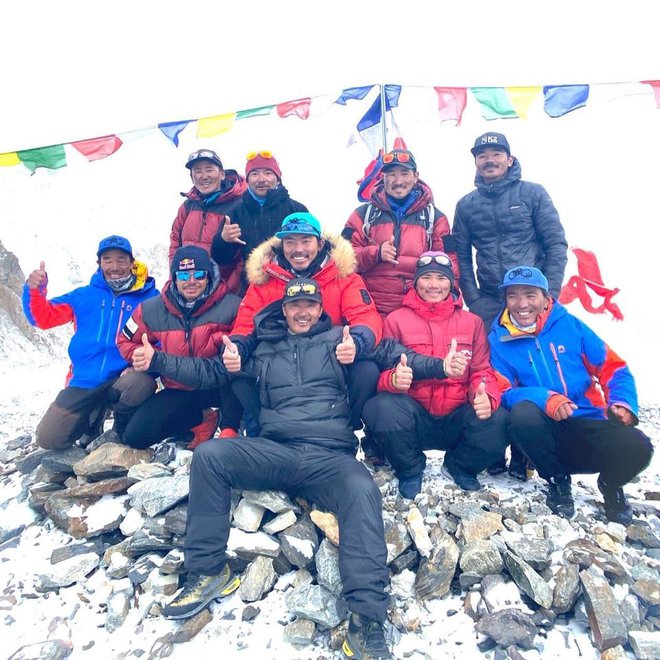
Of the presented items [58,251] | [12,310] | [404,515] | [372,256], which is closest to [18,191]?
[58,251]

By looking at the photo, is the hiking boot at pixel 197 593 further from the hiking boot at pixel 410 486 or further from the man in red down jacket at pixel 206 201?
the man in red down jacket at pixel 206 201

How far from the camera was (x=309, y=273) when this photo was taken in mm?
4863

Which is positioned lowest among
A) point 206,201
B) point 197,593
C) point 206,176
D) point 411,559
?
point 411,559

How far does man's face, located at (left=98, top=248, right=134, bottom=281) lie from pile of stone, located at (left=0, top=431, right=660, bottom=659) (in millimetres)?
2095

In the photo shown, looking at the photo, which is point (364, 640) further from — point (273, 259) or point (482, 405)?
point (273, 259)

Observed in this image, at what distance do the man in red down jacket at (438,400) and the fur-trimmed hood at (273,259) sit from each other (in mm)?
695

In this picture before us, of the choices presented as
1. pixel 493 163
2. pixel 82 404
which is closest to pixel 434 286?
pixel 493 163

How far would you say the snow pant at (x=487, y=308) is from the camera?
17.9 ft

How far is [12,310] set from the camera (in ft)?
53.1

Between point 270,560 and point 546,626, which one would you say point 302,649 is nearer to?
point 270,560

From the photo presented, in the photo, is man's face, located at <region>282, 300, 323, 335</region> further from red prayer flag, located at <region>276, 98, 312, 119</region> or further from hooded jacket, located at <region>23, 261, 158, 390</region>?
red prayer flag, located at <region>276, 98, 312, 119</region>

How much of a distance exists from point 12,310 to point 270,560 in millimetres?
16171

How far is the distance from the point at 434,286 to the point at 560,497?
7.33 ft

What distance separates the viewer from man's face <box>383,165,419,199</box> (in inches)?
214
